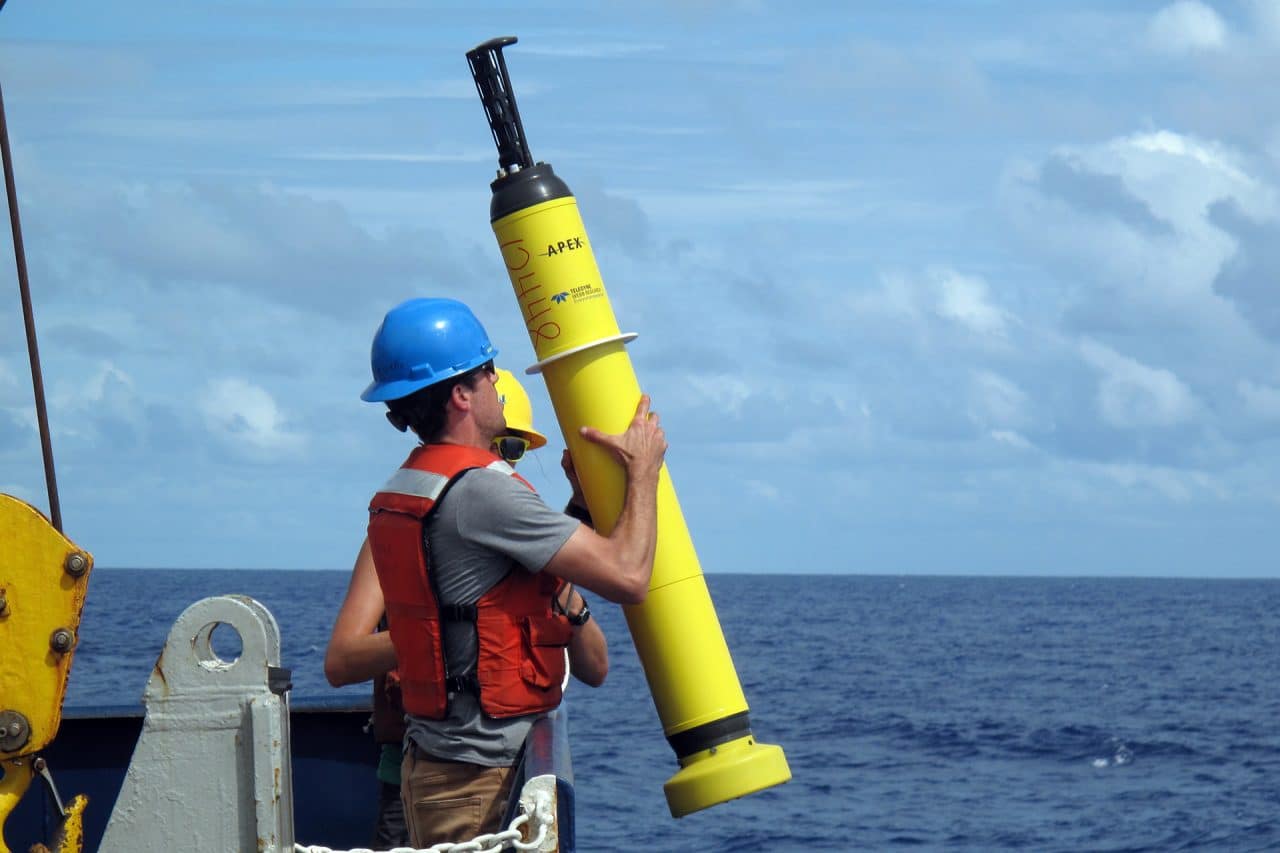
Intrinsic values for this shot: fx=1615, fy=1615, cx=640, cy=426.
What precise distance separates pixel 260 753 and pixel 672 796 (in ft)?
7.77

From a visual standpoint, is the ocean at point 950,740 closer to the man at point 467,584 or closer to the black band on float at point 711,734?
the black band on float at point 711,734

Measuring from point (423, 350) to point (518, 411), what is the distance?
1.39 metres

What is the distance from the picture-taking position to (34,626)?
362 cm

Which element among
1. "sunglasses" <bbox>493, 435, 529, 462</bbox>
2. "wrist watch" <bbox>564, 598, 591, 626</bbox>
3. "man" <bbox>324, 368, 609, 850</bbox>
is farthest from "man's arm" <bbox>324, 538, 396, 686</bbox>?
"sunglasses" <bbox>493, 435, 529, 462</bbox>

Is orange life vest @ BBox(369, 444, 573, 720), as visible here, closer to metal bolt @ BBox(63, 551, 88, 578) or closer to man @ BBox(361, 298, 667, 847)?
man @ BBox(361, 298, 667, 847)

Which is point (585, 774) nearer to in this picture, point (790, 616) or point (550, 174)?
point (550, 174)

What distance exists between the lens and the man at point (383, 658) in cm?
475

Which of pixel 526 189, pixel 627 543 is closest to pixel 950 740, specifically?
pixel 526 189

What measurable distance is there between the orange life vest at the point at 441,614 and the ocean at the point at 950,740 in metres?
18.3

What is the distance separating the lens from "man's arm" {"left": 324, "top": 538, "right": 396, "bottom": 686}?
4754mm

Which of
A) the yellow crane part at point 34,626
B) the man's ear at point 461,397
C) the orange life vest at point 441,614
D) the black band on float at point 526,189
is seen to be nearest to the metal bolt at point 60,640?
the yellow crane part at point 34,626

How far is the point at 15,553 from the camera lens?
142 inches

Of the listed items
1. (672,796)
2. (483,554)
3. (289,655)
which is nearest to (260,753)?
(483,554)

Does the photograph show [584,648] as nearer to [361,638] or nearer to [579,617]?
[579,617]
